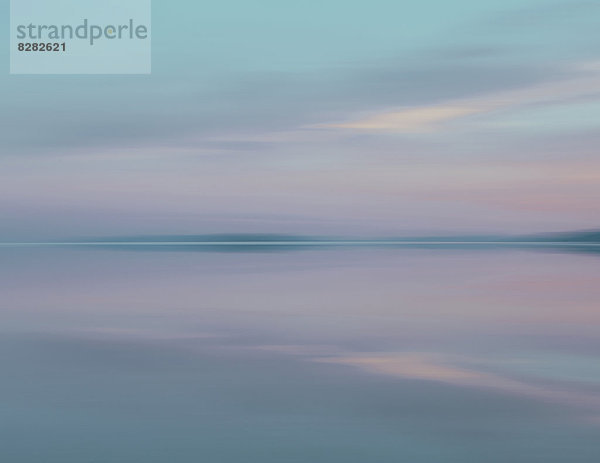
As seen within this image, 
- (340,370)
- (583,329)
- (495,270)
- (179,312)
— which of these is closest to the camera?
(340,370)

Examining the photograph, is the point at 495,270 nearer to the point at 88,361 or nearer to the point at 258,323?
the point at 258,323

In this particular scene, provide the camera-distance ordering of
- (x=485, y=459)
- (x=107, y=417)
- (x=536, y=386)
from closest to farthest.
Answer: (x=485, y=459), (x=107, y=417), (x=536, y=386)

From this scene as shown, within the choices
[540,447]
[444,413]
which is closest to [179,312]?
[444,413]

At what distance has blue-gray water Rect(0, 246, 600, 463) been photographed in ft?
11.4

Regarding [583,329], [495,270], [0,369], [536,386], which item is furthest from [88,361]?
[495,270]

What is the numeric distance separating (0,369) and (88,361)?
0.59 meters

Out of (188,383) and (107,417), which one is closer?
(107,417)

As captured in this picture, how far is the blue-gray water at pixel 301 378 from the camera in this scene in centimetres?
346

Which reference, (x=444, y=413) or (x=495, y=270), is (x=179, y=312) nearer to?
(x=444, y=413)

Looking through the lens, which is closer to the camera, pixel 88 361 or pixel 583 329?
pixel 88 361

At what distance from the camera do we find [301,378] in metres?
4.86

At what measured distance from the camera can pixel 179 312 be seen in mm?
8164

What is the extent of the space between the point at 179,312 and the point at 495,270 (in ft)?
28.5

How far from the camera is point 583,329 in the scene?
695 centimetres
